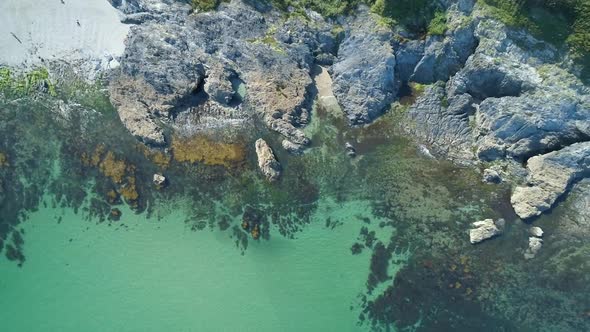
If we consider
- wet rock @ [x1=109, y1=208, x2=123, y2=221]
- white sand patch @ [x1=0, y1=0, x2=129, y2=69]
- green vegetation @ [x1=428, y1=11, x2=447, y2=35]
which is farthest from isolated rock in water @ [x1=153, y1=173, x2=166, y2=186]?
green vegetation @ [x1=428, y1=11, x2=447, y2=35]

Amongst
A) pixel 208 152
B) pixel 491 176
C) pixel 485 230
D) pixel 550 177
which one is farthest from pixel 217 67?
pixel 550 177

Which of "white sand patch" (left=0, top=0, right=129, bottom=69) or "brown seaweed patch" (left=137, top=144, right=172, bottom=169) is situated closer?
"brown seaweed patch" (left=137, top=144, right=172, bottom=169)

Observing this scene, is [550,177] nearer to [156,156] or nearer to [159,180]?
[159,180]

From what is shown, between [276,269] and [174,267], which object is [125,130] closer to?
[174,267]

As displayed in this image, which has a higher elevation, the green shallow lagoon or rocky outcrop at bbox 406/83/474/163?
rocky outcrop at bbox 406/83/474/163

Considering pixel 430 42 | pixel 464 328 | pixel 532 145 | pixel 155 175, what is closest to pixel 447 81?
pixel 430 42

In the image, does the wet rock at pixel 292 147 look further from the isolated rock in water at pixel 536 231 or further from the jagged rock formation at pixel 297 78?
the isolated rock in water at pixel 536 231

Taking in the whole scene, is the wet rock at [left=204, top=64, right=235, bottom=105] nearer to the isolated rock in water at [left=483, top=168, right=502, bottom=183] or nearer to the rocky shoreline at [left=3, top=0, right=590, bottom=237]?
the rocky shoreline at [left=3, top=0, right=590, bottom=237]
